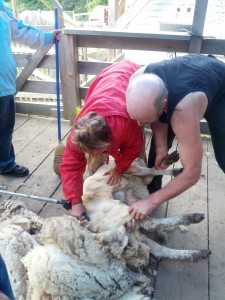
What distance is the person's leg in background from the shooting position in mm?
3205

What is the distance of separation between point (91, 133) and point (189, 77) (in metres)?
0.72

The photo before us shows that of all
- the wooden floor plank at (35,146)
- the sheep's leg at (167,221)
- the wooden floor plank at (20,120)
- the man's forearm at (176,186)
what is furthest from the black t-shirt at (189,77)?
the wooden floor plank at (20,120)

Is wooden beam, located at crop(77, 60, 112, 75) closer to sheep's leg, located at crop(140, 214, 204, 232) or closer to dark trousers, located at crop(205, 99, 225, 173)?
dark trousers, located at crop(205, 99, 225, 173)

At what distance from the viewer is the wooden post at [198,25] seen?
3.51 metres

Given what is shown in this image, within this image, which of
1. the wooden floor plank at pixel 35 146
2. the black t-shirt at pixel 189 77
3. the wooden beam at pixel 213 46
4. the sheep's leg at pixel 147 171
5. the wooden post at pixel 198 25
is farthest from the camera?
the wooden beam at pixel 213 46

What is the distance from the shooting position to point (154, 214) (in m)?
2.86

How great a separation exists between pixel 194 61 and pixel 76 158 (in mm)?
1085

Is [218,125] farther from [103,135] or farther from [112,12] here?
[112,12]

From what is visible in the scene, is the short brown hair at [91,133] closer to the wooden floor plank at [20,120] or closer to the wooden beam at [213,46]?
the wooden beam at [213,46]

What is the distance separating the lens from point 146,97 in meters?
1.81

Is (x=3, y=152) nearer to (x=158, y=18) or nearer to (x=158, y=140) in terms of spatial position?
(x=158, y=140)

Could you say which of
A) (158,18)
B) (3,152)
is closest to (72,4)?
(158,18)

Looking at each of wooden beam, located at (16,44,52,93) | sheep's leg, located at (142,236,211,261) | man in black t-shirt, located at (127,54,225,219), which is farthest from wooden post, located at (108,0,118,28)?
sheep's leg, located at (142,236,211,261)

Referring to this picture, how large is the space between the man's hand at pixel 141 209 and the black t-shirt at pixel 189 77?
2.06ft
